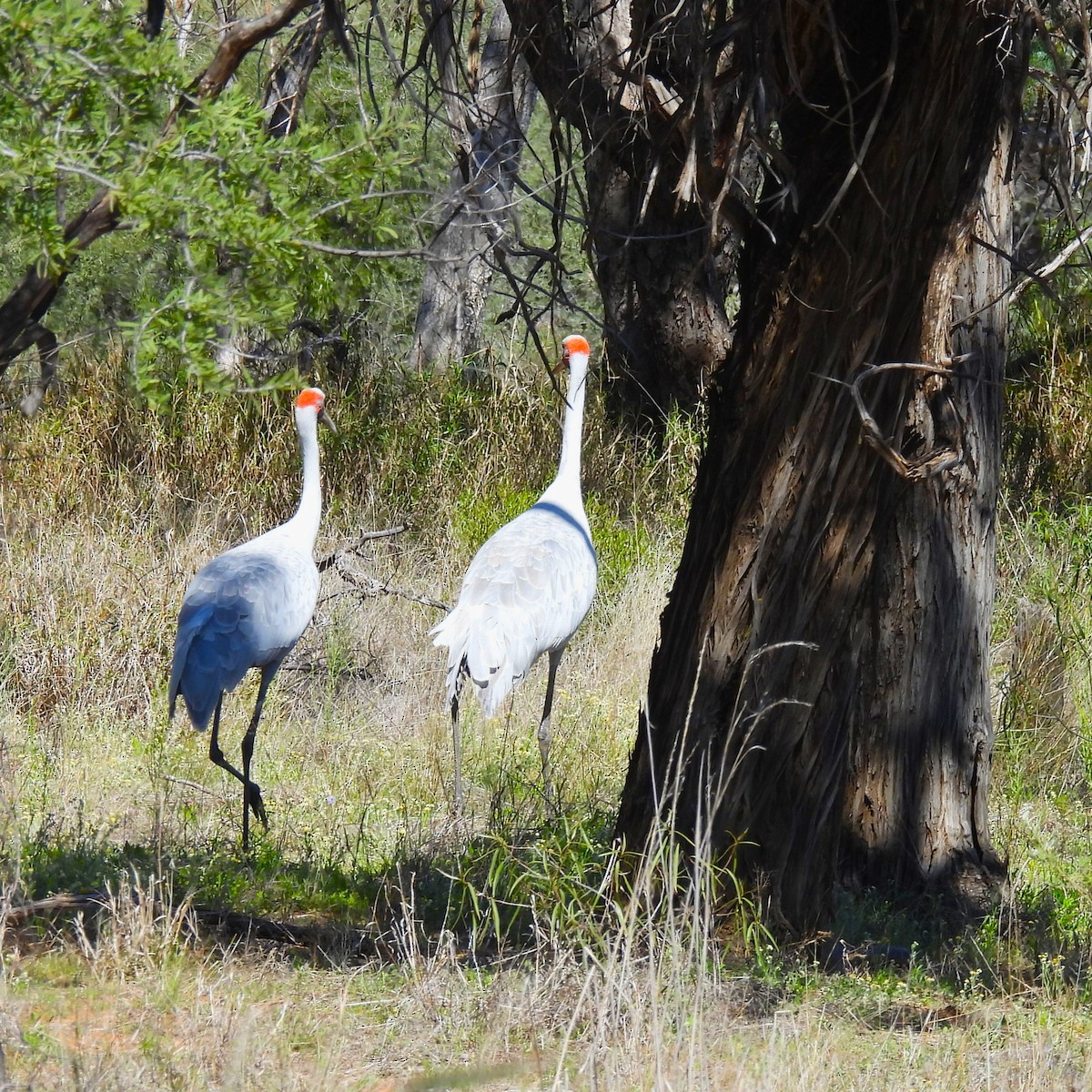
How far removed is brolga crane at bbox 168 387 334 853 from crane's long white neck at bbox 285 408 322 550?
0.14 m

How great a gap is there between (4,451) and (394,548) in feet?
9.39

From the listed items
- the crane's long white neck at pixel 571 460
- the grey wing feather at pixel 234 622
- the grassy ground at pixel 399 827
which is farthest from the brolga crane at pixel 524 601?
the grey wing feather at pixel 234 622

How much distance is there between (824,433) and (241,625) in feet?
11.3

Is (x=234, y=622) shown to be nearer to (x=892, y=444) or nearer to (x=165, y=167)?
(x=892, y=444)

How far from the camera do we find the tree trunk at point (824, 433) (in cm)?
392

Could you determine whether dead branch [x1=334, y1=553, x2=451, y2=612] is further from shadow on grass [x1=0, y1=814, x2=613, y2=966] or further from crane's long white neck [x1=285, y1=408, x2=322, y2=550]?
shadow on grass [x1=0, y1=814, x2=613, y2=966]

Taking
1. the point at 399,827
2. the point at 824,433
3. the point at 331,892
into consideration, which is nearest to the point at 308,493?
the point at 399,827

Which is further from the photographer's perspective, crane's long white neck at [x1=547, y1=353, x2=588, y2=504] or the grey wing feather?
crane's long white neck at [x1=547, y1=353, x2=588, y2=504]

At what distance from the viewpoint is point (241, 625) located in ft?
21.8

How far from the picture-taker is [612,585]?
31.1 ft

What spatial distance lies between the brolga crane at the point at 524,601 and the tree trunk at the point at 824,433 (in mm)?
1992

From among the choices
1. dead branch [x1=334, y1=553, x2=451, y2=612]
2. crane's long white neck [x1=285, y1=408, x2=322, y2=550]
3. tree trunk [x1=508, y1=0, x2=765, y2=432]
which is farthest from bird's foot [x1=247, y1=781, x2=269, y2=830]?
tree trunk [x1=508, y1=0, x2=765, y2=432]

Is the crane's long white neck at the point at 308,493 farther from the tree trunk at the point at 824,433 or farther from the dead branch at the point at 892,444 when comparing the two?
the dead branch at the point at 892,444

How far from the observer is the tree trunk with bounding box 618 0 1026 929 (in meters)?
3.92
